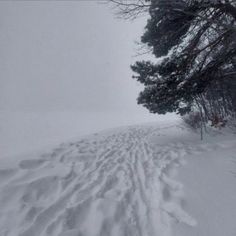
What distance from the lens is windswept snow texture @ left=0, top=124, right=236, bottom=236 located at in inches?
81.9

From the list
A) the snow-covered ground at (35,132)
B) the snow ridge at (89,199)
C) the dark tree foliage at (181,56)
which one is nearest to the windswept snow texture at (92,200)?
the snow ridge at (89,199)

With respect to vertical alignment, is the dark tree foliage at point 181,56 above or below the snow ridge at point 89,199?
above

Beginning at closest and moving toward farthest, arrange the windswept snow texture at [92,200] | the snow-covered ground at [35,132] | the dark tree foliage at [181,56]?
the windswept snow texture at [92,200]
the dark tree foliage at [181,56]
the snow-covered ground at [35,132]

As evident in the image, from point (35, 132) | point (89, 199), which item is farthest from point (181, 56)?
point (35, 132)

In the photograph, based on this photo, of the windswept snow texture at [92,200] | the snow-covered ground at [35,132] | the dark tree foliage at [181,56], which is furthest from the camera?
the snow-covered ground at [35,132]

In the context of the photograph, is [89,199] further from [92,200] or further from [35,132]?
[35,132]

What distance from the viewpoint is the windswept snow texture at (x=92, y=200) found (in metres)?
2.08

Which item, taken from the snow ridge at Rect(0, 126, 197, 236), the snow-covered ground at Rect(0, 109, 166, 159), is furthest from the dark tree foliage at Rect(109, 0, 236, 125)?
the snow-covered ground at Rect(0, 109, 166, 159)

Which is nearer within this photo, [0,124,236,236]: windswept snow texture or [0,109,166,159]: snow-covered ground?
[0,124,236,236]: windswept snow texture

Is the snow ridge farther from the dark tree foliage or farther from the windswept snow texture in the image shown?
the dark tree foliage

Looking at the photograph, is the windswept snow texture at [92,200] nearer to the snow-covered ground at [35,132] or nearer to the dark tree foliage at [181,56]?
the snow-covered ground at [35,132]

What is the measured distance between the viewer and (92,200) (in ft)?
8.76

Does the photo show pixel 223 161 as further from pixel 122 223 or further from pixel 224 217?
pixel 122 223

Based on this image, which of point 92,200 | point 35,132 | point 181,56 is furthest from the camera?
point 35,132
